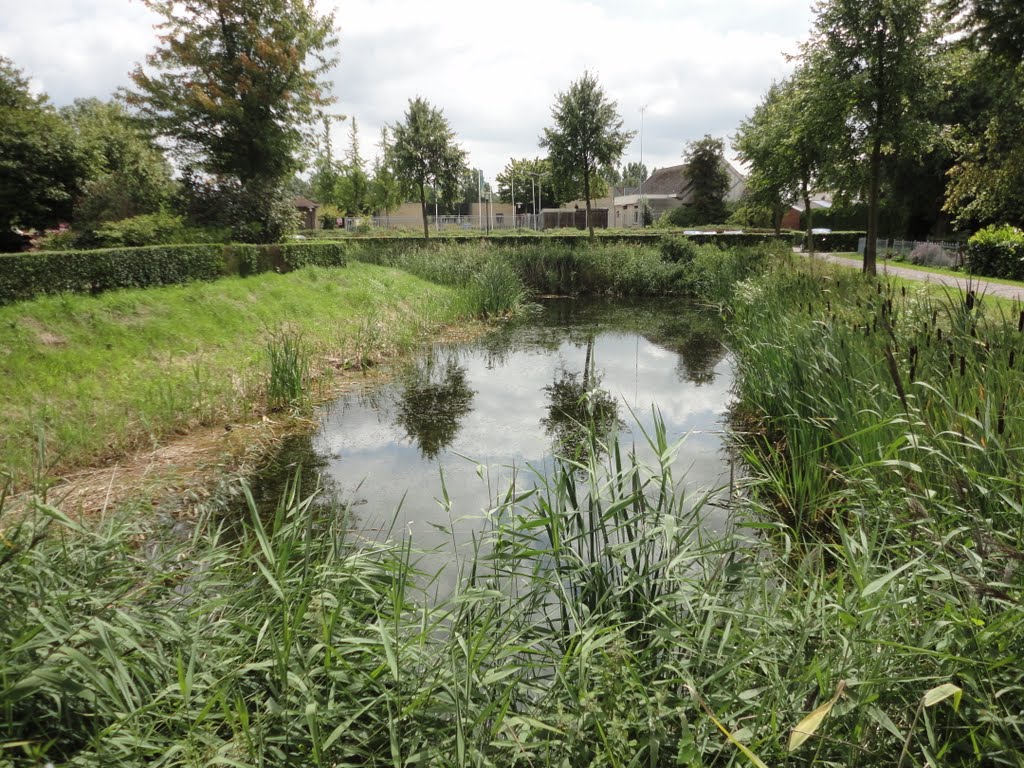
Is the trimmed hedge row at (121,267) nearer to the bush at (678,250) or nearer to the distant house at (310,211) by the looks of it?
the bush at (678,250)

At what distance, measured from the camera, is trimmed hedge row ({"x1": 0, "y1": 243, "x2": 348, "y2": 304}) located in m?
7.86

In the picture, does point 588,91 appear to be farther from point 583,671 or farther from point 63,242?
point 583,671

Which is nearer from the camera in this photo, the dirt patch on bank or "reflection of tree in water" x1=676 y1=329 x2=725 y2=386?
the dirt patch on bank

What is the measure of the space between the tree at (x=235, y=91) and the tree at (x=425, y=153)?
10.2 meters

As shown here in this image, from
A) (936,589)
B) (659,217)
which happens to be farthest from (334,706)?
(659,217)

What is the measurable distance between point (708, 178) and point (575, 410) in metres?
38.6

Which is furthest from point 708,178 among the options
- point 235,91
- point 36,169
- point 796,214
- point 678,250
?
point 36,169

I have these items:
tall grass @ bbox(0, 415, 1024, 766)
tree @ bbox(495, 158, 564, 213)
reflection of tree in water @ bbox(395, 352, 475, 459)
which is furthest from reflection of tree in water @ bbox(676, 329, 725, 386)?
tree @ bbox(495, 158, 564, 213)

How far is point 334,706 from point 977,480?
253 cm

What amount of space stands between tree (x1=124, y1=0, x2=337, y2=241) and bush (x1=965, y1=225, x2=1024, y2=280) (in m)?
18.4

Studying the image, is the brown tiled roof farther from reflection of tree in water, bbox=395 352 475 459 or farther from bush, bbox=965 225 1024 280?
reflection of tree in water, bbox=395 352 475 459

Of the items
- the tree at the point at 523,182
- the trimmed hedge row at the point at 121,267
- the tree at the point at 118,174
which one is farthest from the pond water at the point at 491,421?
the tree at the point at 523,182

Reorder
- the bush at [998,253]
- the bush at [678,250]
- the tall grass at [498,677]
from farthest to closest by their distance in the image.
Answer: the bush at [678,250] < the bush at [998,253] < the tall grass at [498,677]

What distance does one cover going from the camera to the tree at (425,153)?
2608 centimetres
